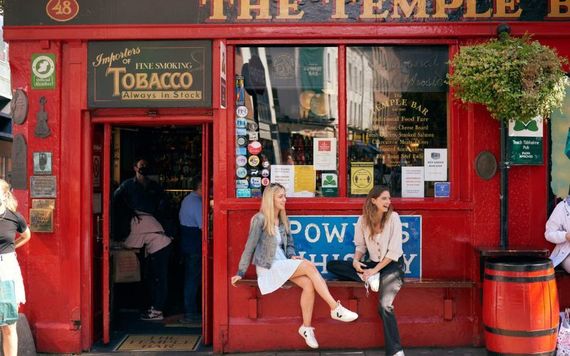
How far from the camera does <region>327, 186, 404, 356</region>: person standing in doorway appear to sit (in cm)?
561

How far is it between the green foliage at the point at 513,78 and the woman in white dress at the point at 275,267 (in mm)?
2075

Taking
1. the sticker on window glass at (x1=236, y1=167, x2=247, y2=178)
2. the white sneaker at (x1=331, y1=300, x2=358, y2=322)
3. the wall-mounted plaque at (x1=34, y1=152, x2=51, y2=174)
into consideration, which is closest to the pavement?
the white sneaker at (x1=331, y1=300, x2=358, y2=322)

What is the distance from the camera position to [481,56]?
5.61m

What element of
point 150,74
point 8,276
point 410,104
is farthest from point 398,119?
point 8,276

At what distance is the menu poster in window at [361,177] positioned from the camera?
20.9ft

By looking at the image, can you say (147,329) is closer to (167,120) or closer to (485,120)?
(167,120)

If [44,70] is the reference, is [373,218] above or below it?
below

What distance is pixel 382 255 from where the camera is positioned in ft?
18.9

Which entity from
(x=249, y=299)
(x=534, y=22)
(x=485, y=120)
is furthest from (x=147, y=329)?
(x=534, y=22)

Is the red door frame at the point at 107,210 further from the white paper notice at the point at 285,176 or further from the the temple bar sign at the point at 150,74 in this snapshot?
the white paper notice at the point at 285,176

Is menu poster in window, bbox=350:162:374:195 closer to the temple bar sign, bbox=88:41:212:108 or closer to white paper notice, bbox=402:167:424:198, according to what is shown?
white paper notice, bbox=402:167:424:198

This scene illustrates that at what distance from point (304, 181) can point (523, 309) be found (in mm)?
2457

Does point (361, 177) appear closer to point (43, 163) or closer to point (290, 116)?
point (290, 116)

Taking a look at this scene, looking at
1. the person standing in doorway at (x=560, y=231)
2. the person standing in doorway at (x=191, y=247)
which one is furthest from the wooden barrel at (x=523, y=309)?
the person standing in doorway at (x=191, y=247)
